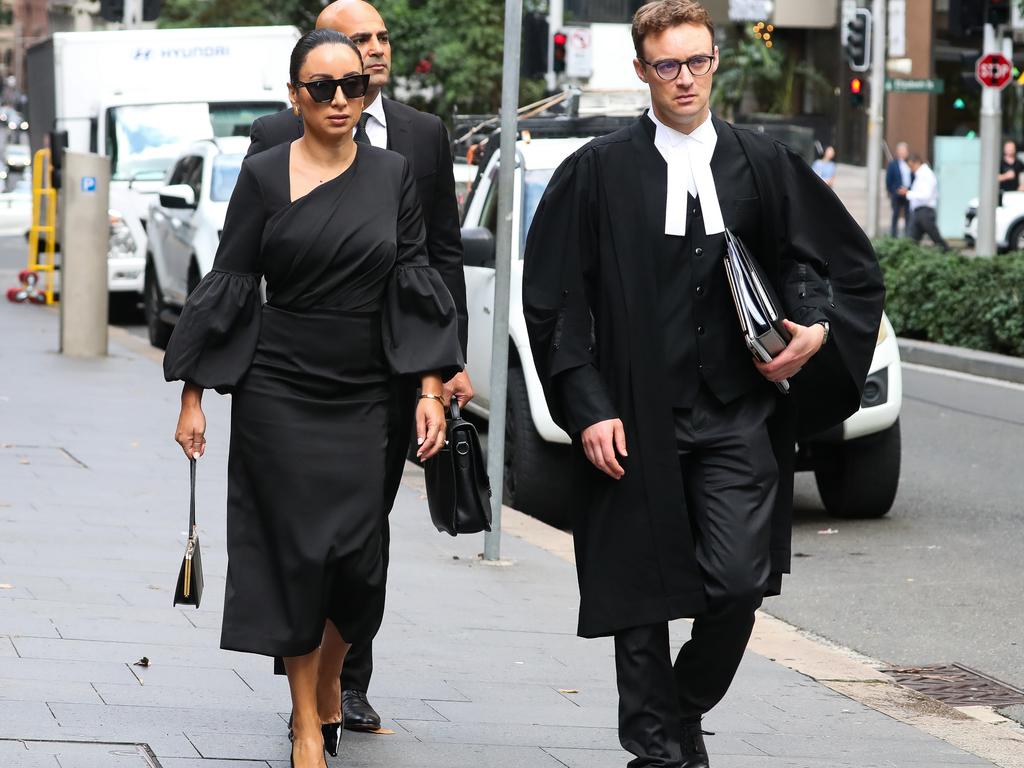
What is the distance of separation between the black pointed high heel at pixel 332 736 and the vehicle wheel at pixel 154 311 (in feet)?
40.8

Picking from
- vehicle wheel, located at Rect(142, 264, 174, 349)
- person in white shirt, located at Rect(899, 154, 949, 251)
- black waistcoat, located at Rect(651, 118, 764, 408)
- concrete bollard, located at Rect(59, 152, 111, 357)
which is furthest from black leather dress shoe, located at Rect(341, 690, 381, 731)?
person in white shirt, located at Rect(899, 154, 949, 251)

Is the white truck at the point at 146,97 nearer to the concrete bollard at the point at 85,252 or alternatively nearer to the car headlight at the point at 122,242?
the car headlight at the point at 122,242

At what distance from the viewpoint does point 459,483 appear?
4.68 metres

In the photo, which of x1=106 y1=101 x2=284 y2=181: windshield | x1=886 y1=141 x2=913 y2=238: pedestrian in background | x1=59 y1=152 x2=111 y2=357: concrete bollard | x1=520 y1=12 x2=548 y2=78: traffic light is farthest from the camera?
x1=886 y1=141 x2=913 y2=238: pedestrian in background

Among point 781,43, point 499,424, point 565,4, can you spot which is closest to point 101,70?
point 499,424

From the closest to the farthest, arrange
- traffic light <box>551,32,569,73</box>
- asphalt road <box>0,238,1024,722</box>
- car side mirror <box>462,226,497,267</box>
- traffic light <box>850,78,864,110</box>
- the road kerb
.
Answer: the road kerb → asphalt road <box>0,238,1024,722</box> → car side mirror <box>462,226,497,267</box> → traffic light <box>551,32,569,73</box> → traffic light <box>850,78,864,110</box>

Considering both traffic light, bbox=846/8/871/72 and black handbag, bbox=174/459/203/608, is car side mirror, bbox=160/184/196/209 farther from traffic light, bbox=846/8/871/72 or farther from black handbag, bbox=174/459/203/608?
traffic light, bbox=846/8/871/72

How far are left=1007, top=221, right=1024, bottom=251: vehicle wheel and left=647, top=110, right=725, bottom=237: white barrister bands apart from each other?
25.1 meters

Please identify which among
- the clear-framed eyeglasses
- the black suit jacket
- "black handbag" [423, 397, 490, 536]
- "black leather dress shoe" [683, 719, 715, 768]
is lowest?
"black leather dress shoe" [683, 719, 715, 768]

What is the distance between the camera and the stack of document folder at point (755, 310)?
4.24m

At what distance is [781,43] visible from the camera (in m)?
51.9

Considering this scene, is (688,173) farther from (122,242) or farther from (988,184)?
(988,184)

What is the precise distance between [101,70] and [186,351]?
1775cm

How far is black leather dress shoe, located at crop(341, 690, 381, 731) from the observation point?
16.2 ft
